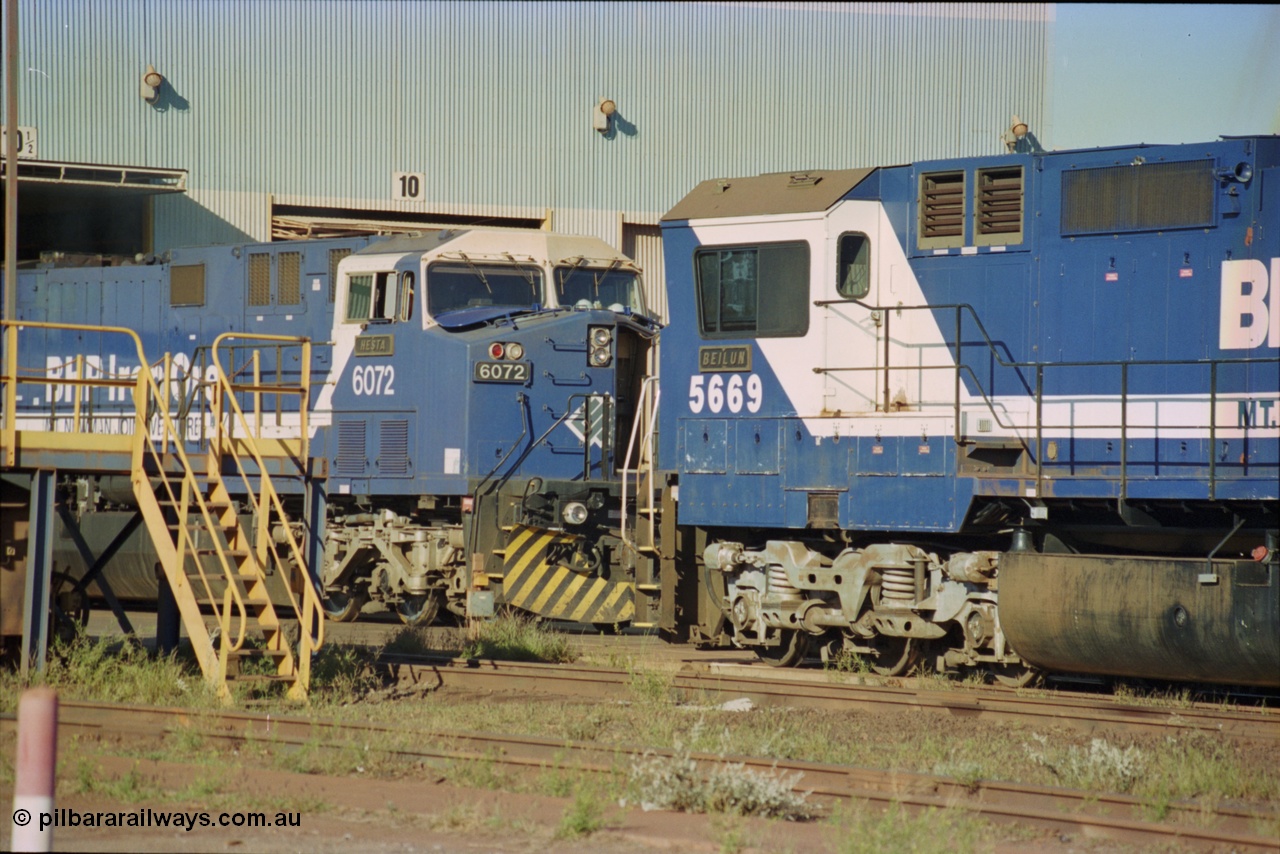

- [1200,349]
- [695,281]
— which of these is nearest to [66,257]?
[695,281]

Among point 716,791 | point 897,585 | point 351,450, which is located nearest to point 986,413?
point 897,585

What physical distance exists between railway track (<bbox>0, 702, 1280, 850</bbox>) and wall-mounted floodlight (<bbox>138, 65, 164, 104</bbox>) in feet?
56.9

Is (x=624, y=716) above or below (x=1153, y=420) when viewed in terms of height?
below

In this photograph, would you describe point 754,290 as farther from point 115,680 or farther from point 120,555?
point 120,555

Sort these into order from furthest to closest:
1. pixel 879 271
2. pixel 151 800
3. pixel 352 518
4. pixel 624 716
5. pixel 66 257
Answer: pixel 66 257
pixel 352 518
pixel 879 271
pixel 624 716
pixel 151 800

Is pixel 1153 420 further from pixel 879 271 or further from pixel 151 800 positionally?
pixel 151 800

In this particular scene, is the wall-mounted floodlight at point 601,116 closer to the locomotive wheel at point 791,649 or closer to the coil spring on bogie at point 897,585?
the locomotive wheel at point 791,649

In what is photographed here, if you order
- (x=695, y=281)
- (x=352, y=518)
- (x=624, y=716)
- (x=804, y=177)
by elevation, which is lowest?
(x=624, y=716)

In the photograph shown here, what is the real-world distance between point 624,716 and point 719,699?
93 cm

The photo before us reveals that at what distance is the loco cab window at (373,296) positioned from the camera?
47.4ft

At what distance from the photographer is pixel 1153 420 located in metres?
9.75

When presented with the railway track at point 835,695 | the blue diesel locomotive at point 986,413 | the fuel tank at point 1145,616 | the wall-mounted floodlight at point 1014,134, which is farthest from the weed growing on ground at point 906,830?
the wall-mounted floodlight at point 1014,134

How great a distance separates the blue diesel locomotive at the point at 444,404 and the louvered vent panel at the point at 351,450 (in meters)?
0.01

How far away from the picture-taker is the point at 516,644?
12.5 meters
